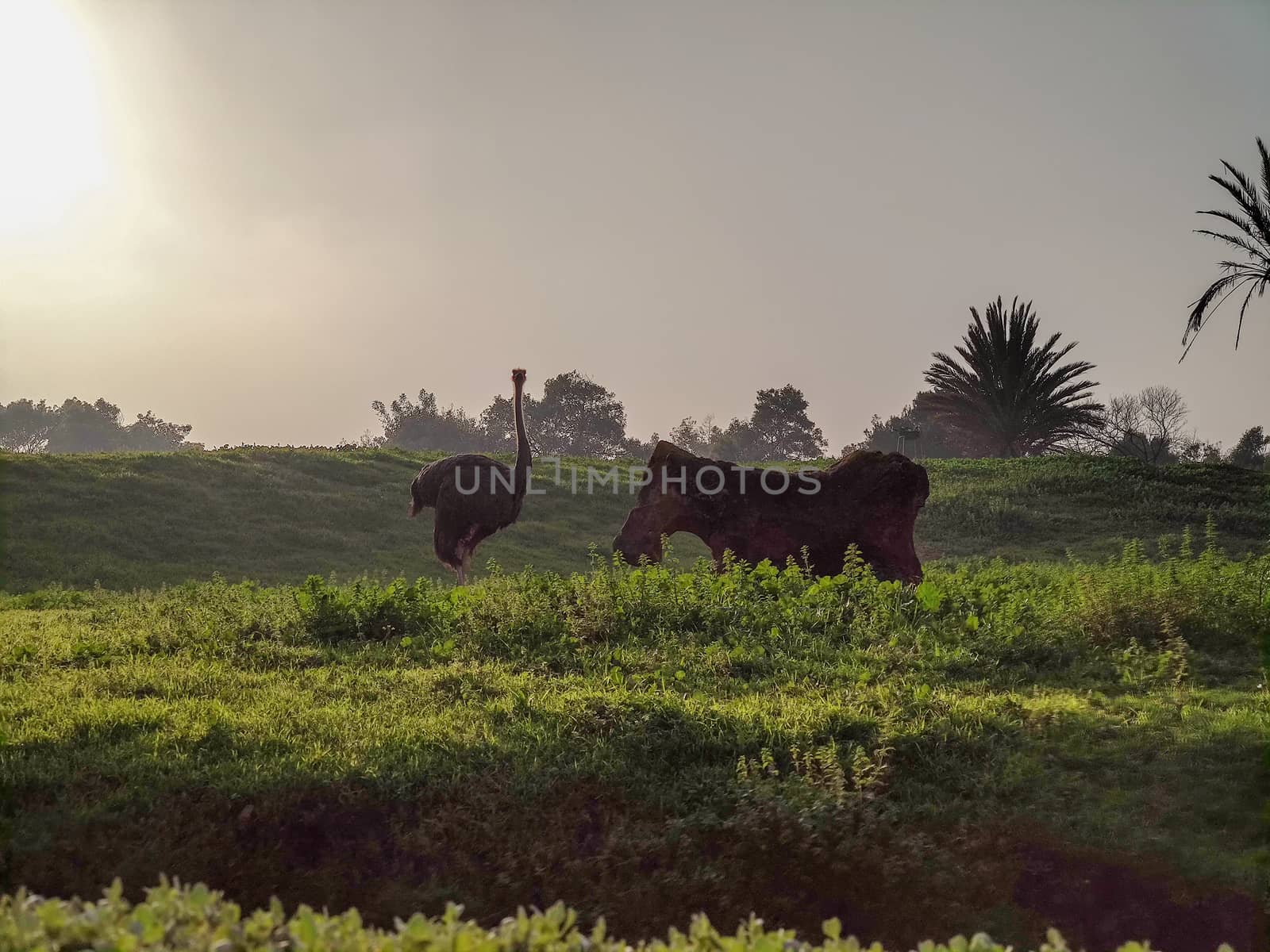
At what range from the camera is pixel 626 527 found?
15.1 metres

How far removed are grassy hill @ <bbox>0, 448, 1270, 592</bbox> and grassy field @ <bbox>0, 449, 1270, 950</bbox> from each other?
26.6 feet

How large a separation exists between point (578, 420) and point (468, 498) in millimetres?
52080

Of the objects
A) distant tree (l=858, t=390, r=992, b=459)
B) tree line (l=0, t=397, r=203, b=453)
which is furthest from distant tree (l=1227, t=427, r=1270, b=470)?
tree line (l=0, t=397, r=203, b=453)

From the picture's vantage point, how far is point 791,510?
14.3m

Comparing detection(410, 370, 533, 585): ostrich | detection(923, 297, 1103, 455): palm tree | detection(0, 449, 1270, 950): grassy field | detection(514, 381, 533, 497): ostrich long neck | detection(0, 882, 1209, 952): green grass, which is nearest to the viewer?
detection(0, 882, 1209, 952): green grass

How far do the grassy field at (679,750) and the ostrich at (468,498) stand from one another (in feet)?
12.9

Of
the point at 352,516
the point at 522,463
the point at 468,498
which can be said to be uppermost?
the point at 522,463

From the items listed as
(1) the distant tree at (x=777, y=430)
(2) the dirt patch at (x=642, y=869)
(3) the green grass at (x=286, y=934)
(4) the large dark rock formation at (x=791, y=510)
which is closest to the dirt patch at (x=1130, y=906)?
(2) the dirt patch at (x=642, y=869)

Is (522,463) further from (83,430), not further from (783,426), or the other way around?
(83,430)

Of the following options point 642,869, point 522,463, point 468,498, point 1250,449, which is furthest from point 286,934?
point 1250,449

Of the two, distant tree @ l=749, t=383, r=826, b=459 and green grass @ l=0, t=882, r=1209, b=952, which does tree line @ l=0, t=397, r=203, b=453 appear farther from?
green grass @ l=0, t=882, r=1209, b=952

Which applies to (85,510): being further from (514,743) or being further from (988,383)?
(988,383)

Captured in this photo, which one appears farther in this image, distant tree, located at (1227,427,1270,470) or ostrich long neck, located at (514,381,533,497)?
distant tree, located at (1227,427,1270,470)

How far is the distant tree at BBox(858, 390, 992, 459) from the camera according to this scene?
160ft
